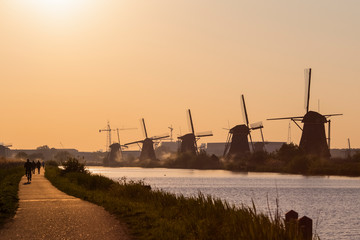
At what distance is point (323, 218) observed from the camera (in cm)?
4644

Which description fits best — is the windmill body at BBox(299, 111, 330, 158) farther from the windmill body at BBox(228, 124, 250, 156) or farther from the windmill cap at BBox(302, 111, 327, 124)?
the windmill body at BBox(228, 124, 250, 156)

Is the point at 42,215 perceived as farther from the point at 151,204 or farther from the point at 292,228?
the point at 292,228

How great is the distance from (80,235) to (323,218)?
100ft

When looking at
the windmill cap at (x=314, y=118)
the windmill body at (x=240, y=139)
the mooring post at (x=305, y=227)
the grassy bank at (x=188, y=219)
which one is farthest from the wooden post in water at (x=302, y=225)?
the windmill body at (x=240, y=139)

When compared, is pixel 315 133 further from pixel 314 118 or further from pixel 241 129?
pixel 241 129

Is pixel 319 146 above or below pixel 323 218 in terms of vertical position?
above

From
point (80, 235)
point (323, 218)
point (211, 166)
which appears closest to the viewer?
point (80, 235)

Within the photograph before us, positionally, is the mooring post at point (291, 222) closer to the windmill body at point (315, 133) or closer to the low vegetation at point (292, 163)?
the low vegetation at point (292, 163)

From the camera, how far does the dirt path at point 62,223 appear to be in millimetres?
19062

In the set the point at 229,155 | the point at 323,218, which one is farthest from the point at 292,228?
the point at 229,155

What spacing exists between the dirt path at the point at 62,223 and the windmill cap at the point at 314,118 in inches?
4009

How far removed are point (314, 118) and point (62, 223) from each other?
361ft

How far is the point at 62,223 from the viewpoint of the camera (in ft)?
71.7

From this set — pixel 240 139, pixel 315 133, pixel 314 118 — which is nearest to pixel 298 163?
pixel 315 133
